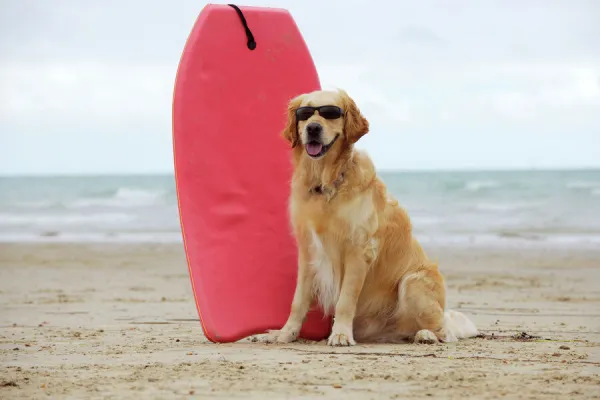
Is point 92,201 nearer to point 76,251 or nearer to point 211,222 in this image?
point 76,251

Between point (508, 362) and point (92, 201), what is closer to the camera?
point (508, 362)

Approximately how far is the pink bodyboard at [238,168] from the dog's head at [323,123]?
41 centimetres

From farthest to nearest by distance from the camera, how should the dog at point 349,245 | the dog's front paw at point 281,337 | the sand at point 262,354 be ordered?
the dog's front paw at point 281,337, the dog at point 349,245, the sand at point 262,354

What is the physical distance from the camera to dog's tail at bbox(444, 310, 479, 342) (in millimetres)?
5126

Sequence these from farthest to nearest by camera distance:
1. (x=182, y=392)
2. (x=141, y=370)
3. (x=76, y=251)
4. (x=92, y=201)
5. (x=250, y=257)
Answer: (x=92, y=201)
(x=76, y=251)
(x=250, y=257)
(x=141, y=370)
(x=182, y=392)

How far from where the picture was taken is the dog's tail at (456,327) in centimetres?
513

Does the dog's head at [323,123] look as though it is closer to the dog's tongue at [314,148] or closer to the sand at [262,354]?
the dog's tongue at [314,148]

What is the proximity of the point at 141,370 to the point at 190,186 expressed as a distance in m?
1.44

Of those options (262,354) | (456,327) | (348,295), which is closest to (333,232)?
(348,295)

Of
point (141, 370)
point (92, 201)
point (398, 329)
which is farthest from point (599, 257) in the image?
point (92, 201)

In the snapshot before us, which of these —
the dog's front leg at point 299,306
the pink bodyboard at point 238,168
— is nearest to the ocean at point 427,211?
the pink bodyboard at point 238,168

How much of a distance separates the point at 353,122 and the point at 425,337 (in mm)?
1372

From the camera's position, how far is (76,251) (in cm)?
1355

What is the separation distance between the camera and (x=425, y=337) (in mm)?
5008
